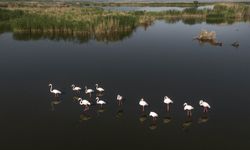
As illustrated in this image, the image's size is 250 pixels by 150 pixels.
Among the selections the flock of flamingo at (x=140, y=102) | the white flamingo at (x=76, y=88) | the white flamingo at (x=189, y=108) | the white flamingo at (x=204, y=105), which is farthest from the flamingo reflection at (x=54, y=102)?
the white flamingo at (x=204, y=105)

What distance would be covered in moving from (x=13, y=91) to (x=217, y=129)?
12.1m

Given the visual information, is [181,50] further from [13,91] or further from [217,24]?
[217,24]

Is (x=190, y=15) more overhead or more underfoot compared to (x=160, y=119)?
more overhead

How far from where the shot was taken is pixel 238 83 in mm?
22703

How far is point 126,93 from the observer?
68.7 feet

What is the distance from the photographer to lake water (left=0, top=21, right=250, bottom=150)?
15586 millimetres

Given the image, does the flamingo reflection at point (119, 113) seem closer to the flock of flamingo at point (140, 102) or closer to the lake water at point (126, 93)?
the lake water at point (126, 93)

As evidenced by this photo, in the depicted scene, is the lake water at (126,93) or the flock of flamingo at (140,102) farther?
the flock of flamingo at (140,102)

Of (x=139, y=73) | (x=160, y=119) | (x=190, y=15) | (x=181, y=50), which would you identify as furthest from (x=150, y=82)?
(x=190, y=15)

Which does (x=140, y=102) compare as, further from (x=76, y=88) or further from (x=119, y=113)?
(x=76, y=88)

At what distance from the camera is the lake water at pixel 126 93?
15.6m

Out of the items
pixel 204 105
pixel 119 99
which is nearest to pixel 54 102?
pixel 119 99

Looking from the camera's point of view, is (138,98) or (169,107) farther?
(138,98)

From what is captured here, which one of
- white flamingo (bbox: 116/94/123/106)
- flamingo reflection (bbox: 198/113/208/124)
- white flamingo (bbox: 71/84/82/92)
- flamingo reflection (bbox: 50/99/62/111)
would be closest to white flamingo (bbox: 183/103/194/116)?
flamingo reflection (bbox: 198/113/208/124)
